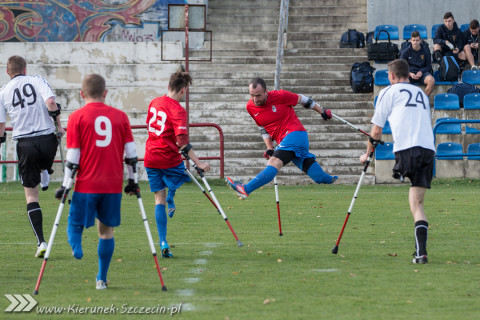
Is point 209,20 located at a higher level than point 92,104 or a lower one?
higher

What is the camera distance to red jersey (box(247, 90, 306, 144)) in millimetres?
11453

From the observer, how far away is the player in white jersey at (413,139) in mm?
8695

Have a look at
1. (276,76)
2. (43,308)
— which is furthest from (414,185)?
(276,76)

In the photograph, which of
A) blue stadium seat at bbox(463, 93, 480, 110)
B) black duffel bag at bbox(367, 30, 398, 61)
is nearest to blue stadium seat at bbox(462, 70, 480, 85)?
blue stadium seat at bbox(463, 93, 480, 110)

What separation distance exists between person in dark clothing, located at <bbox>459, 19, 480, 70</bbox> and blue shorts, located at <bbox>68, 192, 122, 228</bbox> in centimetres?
1621

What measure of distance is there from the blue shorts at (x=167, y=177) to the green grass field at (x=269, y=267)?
78cm

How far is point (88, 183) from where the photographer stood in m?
7.21

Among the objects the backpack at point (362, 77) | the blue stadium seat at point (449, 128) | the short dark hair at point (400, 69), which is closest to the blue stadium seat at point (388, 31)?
the backpack at point (362, 77)

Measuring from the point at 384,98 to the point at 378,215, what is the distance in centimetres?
479

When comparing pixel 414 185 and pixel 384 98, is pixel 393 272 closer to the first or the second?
pixel 414 185

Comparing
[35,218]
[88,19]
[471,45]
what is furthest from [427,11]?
[35,218]

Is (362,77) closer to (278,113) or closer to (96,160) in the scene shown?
(278,113)

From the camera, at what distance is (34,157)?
9.96m

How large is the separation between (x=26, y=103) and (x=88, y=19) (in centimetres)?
1703
